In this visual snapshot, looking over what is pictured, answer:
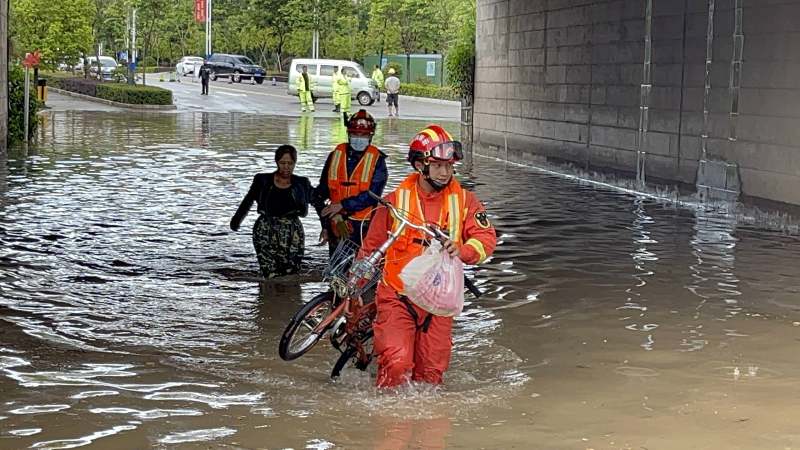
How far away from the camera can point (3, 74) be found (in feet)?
74.5

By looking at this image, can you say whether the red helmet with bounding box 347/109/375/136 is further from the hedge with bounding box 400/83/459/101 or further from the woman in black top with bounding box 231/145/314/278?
the hedge with bounding box 400/83/459/101

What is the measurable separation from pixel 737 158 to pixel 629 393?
8.84 metres

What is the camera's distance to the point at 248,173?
19.8m

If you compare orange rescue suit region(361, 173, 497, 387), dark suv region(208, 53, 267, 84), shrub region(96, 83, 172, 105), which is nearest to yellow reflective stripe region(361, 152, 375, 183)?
orange rescue suit region(361, 173, 497, 387)

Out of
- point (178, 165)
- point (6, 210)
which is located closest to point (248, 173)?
point (178, 165)

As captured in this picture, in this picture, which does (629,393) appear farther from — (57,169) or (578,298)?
(57,169)

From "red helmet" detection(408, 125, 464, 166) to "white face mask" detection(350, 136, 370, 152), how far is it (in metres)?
2.77

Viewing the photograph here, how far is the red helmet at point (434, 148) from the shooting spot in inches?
247

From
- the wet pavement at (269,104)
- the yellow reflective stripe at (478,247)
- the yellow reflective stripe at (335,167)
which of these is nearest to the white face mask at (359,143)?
the yellow reflective stripe at (335,167)

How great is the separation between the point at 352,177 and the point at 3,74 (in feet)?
Answer: 50.5

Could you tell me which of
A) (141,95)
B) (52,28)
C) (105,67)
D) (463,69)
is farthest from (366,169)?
(105,67)

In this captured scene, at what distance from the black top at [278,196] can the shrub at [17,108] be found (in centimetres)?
1511

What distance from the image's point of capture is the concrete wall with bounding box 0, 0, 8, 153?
2239cm

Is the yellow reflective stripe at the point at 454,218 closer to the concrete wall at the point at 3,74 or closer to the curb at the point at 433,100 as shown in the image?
the concrete wall at the point at 3,74
